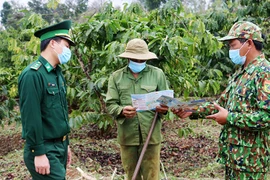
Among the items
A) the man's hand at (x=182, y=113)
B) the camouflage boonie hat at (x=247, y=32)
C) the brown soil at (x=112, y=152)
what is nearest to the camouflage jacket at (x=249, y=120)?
the camouflage boonie hat at (x=247, y=32)

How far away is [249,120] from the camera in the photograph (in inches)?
72.0

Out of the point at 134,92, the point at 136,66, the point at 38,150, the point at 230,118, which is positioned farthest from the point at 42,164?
the point at 230,118

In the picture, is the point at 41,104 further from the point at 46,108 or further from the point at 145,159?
the point at 145,159

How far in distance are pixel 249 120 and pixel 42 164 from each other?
1.29 m

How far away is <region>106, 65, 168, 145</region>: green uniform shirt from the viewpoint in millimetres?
2447

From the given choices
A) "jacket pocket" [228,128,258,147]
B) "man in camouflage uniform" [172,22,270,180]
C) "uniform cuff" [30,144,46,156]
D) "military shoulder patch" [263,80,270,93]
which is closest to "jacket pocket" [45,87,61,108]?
"uniform cuff" [30,144,46,156]

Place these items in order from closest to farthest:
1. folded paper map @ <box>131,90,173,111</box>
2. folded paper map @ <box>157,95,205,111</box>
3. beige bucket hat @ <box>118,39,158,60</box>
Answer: folded paper map @ <box>157,95,205,111</box>, folded paper map @ <box>131,90,173,111</box>, beige bucket hat @ <box>118,39,158,60</box>

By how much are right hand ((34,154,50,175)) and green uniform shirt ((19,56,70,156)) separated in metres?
0.03

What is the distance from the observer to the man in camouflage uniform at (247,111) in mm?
1832

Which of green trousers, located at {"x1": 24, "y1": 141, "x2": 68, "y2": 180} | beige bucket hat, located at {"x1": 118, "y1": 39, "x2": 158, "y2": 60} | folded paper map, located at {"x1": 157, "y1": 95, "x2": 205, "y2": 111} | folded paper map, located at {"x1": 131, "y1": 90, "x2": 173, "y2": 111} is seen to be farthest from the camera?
beige bucket hat, located at {"x1": 118, "y1": 39, "x2": 158, "y2": 60}

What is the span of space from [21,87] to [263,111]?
4.86 feet

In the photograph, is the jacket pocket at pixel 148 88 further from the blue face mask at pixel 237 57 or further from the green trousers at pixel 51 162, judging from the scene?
the green trousers at pixel 51 162

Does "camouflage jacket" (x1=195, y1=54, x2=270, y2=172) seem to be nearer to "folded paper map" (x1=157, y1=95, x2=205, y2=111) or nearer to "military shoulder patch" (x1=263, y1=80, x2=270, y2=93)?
"military shoulder patch" (x1=263, y1=80, x2=270, y2=93)

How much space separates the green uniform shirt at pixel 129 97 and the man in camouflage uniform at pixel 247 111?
0.65 metres
